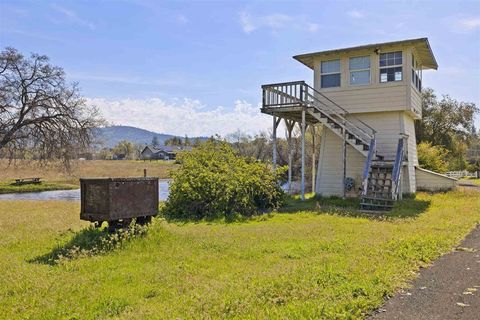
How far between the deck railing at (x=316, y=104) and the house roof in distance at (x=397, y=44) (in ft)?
5.43

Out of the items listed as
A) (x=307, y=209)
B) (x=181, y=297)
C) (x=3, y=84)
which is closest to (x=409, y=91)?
(x=307, y=209)

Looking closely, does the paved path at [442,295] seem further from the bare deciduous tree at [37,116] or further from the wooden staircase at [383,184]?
the bare deciduous tree at [37,116]

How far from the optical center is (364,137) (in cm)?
1588

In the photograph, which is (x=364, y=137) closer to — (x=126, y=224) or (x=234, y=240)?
(x=234, y=240)

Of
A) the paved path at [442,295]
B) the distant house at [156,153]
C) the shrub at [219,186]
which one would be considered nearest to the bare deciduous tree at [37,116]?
the shrub at [219,186]

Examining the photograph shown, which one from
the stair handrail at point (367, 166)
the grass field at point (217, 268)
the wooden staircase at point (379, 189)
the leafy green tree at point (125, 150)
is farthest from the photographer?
the leafy green tree at point (125, 150)

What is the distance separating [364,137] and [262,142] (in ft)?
109

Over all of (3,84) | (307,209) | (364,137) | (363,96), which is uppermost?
(3,84)

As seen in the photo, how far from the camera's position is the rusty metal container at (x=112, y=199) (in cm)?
750

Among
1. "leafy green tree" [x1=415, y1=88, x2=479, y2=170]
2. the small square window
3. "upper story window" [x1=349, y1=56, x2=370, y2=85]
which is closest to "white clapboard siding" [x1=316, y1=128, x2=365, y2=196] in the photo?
the small square window

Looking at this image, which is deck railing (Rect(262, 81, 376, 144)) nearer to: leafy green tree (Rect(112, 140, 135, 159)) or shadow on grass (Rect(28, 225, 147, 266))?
shadow on grass (Rect(28, 225, 147, 266))

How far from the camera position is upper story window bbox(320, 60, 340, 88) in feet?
55.4

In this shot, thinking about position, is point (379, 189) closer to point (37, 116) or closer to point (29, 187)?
point (37, 116)

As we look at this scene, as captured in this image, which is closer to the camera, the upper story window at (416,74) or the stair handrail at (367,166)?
the stair handrail at (367,166)
